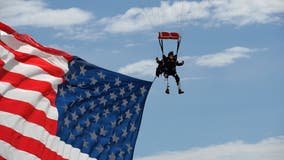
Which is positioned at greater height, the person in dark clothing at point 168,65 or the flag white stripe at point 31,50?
the person in dark clothing at point 168,65

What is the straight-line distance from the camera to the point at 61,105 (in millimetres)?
21062

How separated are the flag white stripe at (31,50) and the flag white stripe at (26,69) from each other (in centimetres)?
35

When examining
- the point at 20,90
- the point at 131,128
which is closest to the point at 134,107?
the point at 131,128

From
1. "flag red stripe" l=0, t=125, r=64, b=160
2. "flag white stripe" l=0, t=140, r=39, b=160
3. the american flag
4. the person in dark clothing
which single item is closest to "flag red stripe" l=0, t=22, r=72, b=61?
the american flag

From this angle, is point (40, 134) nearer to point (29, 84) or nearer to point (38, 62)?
point (29, 84)

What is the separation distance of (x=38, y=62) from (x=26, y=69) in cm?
52

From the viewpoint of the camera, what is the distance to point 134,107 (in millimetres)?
21828

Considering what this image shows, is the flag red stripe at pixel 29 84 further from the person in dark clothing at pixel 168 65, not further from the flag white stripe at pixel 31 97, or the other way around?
the person in dark clothing at pixel 168 65

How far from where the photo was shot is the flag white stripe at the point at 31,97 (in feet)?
67.3

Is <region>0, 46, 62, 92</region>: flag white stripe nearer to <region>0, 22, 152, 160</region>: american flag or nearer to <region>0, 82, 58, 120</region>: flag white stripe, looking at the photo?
<region>0, 22, 152, 160</region>: american flag

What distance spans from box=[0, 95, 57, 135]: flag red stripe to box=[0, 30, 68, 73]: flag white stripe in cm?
176

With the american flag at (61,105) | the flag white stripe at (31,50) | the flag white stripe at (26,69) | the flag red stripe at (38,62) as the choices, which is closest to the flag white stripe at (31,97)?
the american flag at (61,105)

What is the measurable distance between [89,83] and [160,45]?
540 cm

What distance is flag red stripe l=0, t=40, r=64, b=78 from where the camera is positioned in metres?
21.2
